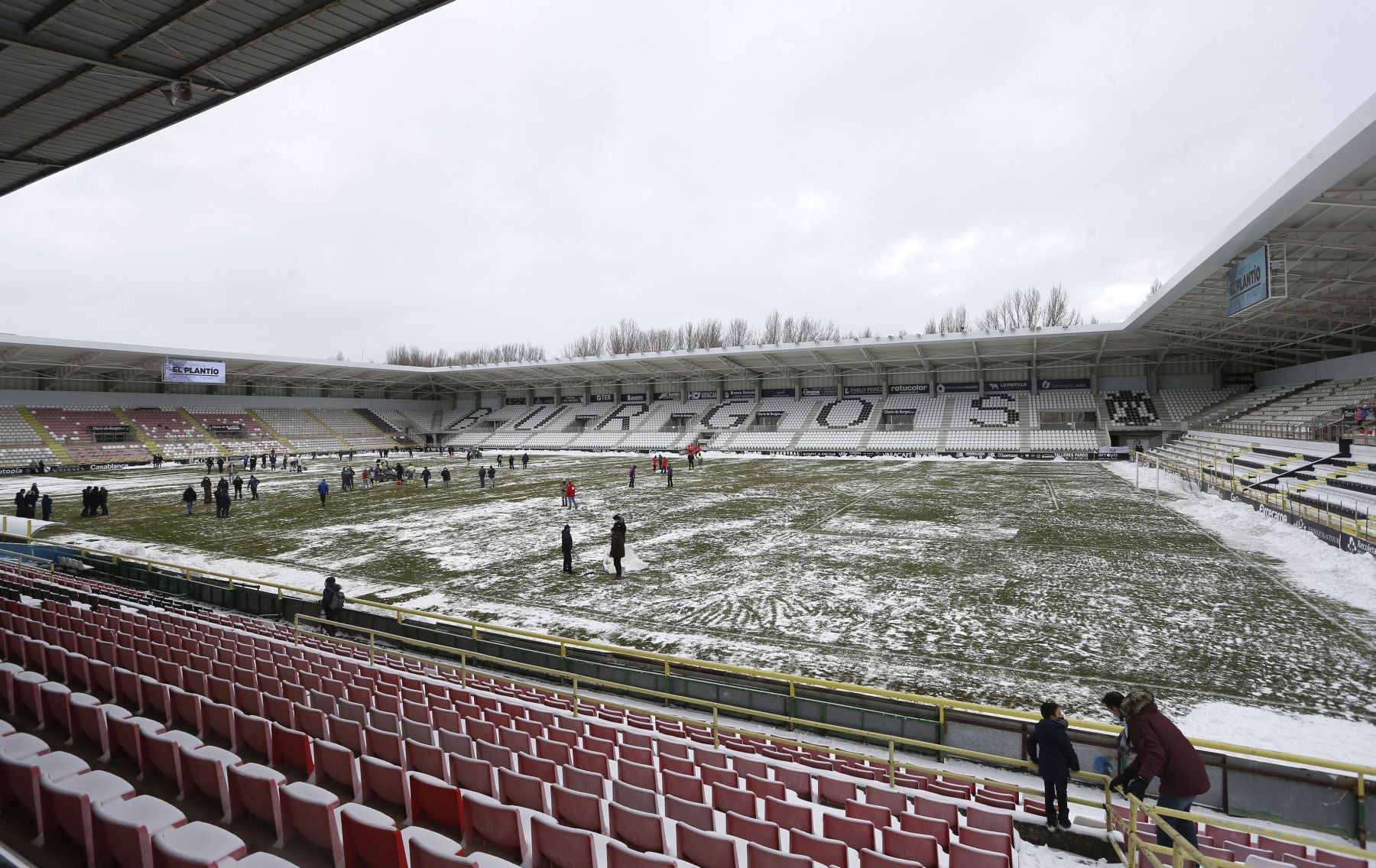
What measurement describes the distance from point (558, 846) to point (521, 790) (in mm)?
985

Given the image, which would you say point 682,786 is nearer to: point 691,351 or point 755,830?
point 755,830

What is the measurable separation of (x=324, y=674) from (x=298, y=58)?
7687mm

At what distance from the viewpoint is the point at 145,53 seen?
25.8ft

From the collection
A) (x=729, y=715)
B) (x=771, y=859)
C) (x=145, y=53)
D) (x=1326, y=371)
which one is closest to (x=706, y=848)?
(x=771, y=859)

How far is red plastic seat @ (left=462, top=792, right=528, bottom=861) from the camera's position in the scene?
10.8 feet

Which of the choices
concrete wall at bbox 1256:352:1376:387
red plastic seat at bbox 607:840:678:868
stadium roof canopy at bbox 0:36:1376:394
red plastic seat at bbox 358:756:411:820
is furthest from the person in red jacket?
concrete wall at bbox 1256:352:1376:387

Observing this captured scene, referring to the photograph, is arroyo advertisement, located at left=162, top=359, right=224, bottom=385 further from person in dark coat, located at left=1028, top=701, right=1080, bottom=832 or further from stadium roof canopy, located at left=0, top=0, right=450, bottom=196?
person in dark coat, located at left=1028, top=701, right=1080, bottom=832

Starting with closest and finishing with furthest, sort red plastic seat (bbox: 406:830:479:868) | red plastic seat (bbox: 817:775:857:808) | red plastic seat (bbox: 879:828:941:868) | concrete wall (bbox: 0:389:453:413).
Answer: red plastic seat (bbox: 406:830:479:868) → red plastic seat (bbox: 879:828:941:868) → red plastic seat (bbox: 817:775:857:808) → concrete wall (bbox: 0:389:453:413)

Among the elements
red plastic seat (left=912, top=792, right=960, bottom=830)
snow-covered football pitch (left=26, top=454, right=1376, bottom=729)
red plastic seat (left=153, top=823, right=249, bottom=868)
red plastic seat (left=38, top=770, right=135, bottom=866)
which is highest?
red plastic seat (left=153, top=823, right=249, bottom=868)

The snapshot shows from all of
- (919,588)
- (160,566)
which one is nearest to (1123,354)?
(919,588)

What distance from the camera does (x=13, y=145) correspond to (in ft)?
31.5

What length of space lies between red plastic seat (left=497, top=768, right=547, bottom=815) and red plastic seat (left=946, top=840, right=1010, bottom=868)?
246 cm

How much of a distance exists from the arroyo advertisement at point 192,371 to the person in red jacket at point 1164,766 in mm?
60519

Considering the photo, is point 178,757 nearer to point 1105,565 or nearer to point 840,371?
point 1105,565
